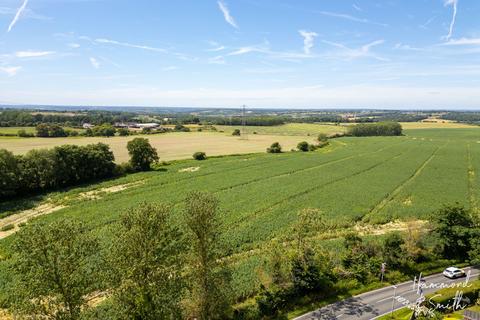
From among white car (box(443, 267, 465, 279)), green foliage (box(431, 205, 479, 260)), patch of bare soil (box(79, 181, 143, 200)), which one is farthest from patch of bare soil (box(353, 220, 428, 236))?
patch of bare soil (box(79, 181, 143, 200))

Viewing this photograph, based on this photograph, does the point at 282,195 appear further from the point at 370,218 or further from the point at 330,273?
the point at 330,273

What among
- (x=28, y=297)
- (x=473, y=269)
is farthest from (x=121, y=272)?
(x=473, y=269)

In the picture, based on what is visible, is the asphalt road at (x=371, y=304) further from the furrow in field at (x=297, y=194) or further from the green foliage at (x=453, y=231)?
the furrow in field at (x=297, y=194)

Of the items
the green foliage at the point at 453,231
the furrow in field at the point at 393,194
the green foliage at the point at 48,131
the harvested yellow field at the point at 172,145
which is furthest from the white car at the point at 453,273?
the green foliage at the point at 48,131

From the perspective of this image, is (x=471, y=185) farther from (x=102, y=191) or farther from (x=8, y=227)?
(x=8, y=227)

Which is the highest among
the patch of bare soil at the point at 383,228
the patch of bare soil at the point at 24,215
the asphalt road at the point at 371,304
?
the patch of bare soil at the point at 383,228

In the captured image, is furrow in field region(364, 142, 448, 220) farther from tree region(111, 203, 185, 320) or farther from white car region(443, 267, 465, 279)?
tree region(111, 203, 185, 320)
